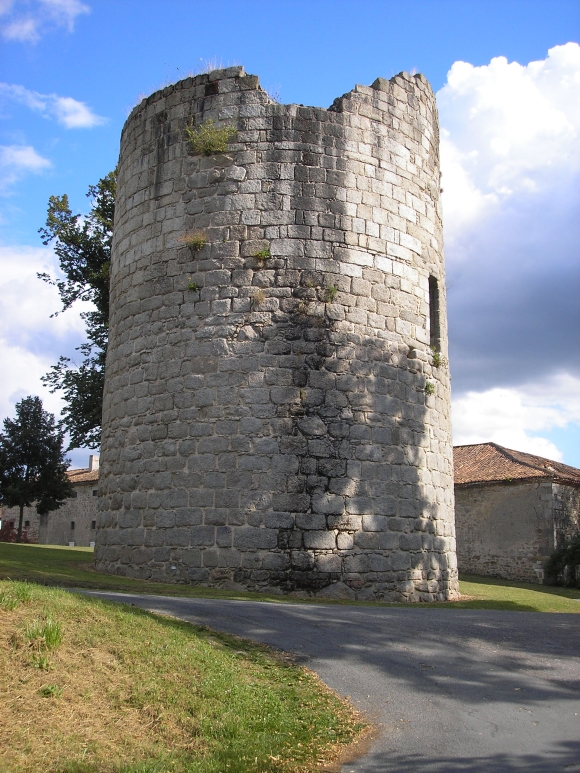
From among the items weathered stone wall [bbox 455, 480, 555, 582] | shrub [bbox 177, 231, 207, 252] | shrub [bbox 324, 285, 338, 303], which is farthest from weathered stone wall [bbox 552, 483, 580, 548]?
shrub [bbox 177, 231, 207, 252]

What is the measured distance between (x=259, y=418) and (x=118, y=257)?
4610 mm

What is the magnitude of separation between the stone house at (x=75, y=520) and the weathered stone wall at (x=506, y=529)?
27649 millimetres

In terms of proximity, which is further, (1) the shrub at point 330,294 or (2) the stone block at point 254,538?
(1) the shrub at point 330,294

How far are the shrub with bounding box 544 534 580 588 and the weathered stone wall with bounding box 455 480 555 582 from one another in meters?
0.34

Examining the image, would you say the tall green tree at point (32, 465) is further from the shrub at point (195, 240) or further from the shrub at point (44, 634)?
the shrub at point (44, 634)

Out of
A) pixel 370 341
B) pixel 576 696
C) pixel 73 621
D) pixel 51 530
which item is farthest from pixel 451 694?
pixel 51 530

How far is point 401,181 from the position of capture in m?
13.1

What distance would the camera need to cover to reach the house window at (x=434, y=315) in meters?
13.7

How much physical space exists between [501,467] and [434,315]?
15.6 meters

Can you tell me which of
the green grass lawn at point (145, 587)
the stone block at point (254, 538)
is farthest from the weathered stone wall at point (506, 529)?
the stone block at point (254, 538)

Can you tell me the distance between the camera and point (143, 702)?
4664 mm

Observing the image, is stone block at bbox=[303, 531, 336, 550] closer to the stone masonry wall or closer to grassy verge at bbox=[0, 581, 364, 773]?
grassy verge at bbox=[0, 581, 364, 773]

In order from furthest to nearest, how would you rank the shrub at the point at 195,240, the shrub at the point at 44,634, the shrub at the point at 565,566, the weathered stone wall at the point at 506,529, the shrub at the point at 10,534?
1. the shrub at the point at 10,534
2. the weathered stone wall at the point at 506,529
3. the shrub at the point at 565,566
4. the shrub at the point at 195,240
5. the shrub at the point at 44,634

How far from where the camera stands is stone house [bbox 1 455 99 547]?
4862 centimetres
